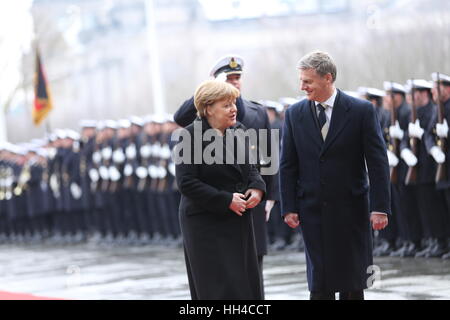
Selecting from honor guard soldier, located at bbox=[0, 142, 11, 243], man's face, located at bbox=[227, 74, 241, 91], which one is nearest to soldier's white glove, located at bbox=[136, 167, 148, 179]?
honor guard soldier, located at bbox=[0, 142, 11, 243]

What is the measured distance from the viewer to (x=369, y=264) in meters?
6.40

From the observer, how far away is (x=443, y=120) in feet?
35.7

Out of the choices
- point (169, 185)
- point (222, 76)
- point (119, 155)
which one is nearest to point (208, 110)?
point (222, 76)

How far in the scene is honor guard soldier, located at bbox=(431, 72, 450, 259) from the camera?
35.7 ft

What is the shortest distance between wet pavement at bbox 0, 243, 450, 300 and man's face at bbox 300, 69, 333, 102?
2423 millimetres

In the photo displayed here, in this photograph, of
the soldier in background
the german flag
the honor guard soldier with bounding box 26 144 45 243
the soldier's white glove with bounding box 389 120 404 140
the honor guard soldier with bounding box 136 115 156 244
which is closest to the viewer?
the soldier's white glove with bounding box 389 120 404 140

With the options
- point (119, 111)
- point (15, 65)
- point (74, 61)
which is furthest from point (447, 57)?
point (74, 61)

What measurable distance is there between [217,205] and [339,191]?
79 centimetres

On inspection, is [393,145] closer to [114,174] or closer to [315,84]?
[315,84]

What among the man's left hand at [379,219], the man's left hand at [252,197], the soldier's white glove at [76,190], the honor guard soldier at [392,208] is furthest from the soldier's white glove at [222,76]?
the soldier's white glove at [76,190]

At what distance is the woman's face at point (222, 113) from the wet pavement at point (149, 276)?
2874mm

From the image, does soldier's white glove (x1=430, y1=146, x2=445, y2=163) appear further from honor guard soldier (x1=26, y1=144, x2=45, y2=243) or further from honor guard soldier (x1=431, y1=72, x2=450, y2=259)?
honor guard soldier (x1=26, y1=144, x2=45, y2=243)

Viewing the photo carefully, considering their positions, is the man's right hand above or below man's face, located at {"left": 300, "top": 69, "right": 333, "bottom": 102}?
below
